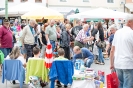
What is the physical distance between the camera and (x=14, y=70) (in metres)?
8.34

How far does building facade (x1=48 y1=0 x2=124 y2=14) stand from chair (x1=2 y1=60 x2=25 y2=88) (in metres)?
34.8

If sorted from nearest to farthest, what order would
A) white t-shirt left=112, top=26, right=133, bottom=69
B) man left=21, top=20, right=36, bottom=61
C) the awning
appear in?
white t-shirt left=112, top=26, right=133, bottom=69 → man left=21, top=20, right=36, bottom=61 → the awning

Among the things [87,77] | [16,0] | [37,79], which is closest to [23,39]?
[37,79]

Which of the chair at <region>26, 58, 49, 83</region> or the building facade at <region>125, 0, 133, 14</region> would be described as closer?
the chair at <region>26, 58, 49, 83</region>

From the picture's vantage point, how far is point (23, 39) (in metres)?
10.8

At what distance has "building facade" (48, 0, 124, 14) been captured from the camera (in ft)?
144

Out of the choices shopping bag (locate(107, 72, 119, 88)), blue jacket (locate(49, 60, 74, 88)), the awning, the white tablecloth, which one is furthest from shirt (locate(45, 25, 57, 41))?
the awning

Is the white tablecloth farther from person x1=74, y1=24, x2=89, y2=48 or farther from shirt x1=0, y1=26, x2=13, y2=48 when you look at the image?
person x1=74, y1=24, x2=89, y2=48

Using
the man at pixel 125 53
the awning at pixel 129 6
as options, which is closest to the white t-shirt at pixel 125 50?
the man at pixel 125 53

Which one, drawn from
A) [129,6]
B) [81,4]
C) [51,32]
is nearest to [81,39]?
[51,32]

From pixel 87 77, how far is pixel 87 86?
197 millimetres

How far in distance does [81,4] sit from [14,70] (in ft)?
123

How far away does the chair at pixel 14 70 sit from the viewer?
27.3ft

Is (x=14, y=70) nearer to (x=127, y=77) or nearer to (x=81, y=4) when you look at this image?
(x=127, y=77)
